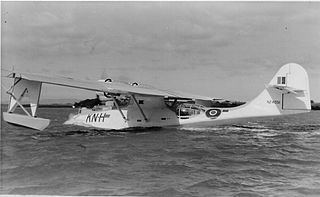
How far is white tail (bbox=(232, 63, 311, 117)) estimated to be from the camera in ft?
45.3

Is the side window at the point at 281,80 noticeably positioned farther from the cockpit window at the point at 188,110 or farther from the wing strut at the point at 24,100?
the wing strut at the point at 24,100

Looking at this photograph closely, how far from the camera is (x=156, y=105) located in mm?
16188

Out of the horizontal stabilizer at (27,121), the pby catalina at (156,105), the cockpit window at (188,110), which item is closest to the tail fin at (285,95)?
the pby catalina at (156,105)

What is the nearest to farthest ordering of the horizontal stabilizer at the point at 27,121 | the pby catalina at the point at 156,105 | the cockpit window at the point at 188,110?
the horizontal stabilizer at the point at 27,121
the pby catalina at the point at 156,105
the cockpit window at the point at 188,110

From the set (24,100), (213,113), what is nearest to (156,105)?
(213,113)

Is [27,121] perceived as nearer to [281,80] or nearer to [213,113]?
[213,113]

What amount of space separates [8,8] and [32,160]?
379 centimetres

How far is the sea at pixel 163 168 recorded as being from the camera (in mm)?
6090

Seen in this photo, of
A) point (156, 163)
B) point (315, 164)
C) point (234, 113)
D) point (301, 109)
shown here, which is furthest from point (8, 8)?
point (301, 109)

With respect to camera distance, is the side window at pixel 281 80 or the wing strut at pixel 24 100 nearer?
the wing strut at pixel 24 100

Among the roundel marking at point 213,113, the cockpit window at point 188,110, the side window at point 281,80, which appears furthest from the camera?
the cockpit window at point 188,110

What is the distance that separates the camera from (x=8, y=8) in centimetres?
764

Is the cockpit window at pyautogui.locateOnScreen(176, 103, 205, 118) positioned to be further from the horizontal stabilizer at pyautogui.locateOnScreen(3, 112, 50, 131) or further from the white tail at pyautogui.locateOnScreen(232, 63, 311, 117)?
the horizontal stabilizer at pyautogui.locateOnScreen(3, 112, 50, 131)

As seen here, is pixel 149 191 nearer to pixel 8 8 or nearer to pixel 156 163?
pixel 156 163
